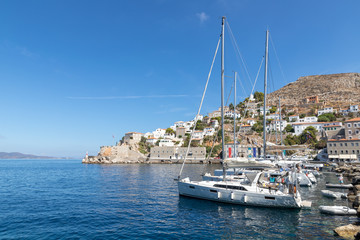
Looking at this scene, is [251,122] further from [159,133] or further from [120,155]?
[120,155]

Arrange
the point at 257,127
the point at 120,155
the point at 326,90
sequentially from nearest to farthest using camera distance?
the point at 120,155
the point at 257,127
the point at 326,90

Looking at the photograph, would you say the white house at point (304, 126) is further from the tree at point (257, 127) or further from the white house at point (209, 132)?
the white house at point (209, 132)

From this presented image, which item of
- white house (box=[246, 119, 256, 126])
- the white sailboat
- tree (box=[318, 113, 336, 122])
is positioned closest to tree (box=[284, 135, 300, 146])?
tree (box=[318, 113, 336, 122])

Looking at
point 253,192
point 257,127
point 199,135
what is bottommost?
point 253,192

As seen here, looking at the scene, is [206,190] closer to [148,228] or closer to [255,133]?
[148,228]

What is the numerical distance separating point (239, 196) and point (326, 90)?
597 ft

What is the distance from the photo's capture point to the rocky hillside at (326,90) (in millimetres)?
138875

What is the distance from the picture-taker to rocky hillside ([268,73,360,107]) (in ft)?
456

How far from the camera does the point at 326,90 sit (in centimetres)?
16212

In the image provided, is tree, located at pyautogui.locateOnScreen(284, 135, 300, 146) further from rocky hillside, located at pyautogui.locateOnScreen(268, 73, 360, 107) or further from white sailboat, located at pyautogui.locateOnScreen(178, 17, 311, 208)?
white sailboat, located at pyautogui.locateOnScreen(178, 17, 311, 208)

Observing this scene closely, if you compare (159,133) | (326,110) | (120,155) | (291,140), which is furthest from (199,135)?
(326,110)

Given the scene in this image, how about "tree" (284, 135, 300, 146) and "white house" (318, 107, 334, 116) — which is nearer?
"tree" (284, 135, 300, 146)

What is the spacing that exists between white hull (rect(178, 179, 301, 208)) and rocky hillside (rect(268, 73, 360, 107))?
140762 mm

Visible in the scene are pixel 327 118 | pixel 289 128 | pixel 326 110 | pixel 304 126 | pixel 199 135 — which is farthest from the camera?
pixel 199 135
